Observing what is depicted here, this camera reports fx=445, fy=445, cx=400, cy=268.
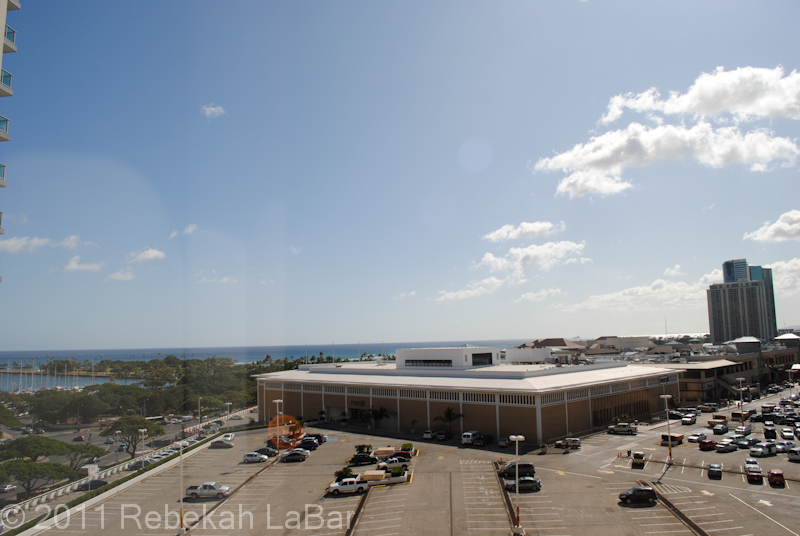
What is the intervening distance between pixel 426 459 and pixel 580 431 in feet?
77.9

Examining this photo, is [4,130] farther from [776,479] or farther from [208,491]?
[776,479]

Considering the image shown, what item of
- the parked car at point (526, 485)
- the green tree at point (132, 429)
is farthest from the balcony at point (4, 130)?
the green tree at point (132, 429)

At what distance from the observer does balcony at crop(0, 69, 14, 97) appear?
23.3m

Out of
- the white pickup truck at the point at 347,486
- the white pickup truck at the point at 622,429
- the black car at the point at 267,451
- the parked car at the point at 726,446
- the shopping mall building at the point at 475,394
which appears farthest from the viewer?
the white pickup truck at the point at 622,429

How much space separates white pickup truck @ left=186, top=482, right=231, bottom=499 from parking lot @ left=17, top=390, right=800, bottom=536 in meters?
0.59

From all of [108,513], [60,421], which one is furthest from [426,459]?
[60,421]

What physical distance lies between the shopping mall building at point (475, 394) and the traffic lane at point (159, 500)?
1179 centimetres

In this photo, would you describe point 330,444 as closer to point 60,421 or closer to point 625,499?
point 625,499

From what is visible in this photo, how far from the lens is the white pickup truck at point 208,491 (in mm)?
37500

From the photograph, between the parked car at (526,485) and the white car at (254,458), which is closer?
the parked car at (526,485)

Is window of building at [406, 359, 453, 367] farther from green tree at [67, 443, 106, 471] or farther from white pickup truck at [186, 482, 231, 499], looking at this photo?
green tree at [67, 443, 106, 471]

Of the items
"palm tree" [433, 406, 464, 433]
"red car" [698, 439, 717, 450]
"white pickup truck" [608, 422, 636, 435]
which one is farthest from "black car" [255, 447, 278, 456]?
"red car" [698, 439, 717, 450]

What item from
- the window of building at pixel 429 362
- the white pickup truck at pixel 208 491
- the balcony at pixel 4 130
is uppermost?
the balcony at pixel 4 130

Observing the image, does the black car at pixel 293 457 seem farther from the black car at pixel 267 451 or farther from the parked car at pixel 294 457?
the black car at pixel 267 451
